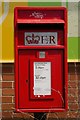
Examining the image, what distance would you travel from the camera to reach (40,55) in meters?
5.31

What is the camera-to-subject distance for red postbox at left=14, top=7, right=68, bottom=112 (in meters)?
5.30

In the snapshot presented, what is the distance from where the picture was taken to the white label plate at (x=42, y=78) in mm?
5316

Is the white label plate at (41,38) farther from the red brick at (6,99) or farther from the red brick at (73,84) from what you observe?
the red brick at (6,99)

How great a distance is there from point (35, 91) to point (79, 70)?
5.50 feet

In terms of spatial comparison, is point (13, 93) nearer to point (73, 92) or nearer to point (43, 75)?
point (73, 92)

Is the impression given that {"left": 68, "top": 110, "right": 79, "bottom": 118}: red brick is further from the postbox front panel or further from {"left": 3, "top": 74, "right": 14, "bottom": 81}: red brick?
the postbox front panel

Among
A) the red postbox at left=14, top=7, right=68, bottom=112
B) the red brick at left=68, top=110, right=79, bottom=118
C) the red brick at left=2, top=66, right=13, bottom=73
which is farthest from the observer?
the red brick at left=2, top=66, right=13, bottom=73

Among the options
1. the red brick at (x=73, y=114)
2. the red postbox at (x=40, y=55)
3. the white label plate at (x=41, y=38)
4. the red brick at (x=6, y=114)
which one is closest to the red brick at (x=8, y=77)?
the red brick at (x=6, y=114)

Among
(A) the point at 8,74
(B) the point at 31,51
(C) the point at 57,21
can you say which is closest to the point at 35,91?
(B) the point at 31,51

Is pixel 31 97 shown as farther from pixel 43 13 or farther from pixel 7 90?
pixel 7 90

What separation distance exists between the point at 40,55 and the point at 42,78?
0.28m

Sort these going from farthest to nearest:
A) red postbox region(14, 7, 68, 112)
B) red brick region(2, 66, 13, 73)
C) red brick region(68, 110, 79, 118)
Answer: red brick region(2, 66, 13, 73) → red brick region(68, 110, 79, 118) → red postbox region(14, 7, 68, 112)

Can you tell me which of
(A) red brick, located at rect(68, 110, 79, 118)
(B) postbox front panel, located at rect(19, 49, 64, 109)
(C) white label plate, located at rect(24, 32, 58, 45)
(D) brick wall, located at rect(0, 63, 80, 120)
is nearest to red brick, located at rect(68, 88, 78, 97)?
(D) brick wall, located at rect(0, 63, 80, 120)

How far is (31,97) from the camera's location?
17.6 feet
